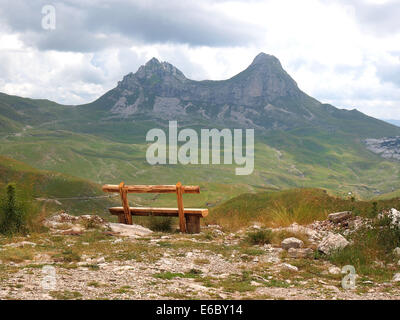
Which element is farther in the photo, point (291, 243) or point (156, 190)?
point (156, 190)

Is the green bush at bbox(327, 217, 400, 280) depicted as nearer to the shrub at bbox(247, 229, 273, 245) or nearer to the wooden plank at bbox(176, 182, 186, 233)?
the shrub at bbox(247, 229, 273, 245)

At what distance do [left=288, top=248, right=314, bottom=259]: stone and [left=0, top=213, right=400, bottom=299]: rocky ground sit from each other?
28 mm

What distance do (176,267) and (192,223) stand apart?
5983 millimetres

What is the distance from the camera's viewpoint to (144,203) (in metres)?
181

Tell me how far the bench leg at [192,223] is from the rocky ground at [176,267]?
0.99 m

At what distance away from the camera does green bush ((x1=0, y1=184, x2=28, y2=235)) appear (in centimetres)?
1230

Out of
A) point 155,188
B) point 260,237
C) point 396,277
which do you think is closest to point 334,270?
point 396,277

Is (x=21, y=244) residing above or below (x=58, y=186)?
A: above

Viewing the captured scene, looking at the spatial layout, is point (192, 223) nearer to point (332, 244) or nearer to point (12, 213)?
point (332, 244)

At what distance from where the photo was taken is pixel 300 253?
34.4ft

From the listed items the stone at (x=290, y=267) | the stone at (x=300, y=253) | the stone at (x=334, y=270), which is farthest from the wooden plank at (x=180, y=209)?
the stone at (x=334, y=270)

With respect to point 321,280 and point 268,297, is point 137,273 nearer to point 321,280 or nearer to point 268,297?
point 268,297

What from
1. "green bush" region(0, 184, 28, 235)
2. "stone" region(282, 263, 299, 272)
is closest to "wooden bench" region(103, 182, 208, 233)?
"green bush" region(0, 184, 28, 235)

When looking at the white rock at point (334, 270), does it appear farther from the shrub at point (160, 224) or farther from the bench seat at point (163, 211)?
the shrub at point (160, 224)
